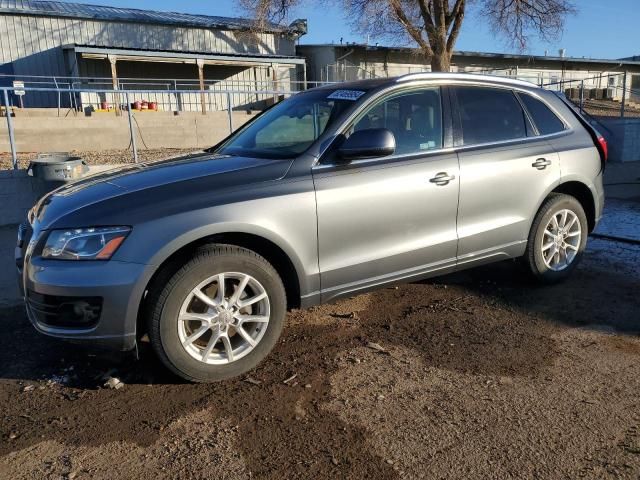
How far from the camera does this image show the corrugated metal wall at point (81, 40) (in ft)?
81.4

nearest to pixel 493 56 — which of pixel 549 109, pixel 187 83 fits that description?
pixel 187 83

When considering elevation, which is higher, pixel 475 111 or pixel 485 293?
pixel 475 111

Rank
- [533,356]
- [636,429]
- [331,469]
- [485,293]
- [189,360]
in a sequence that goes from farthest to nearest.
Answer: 1. [485,293]
2. [533,356]
3. [189,360]
4. [636,429]
5. [331,469]

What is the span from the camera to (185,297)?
10.5 ft

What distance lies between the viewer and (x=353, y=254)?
3.74 m

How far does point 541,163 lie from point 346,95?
5.81 ft

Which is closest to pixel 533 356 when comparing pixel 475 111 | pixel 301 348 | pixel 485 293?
pixel 485 293

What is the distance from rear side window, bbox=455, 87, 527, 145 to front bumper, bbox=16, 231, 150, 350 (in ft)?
8.84

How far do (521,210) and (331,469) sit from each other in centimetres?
286

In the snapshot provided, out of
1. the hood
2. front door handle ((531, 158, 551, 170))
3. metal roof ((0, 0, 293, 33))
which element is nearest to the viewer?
the hood

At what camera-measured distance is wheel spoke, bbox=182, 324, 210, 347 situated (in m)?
3.24

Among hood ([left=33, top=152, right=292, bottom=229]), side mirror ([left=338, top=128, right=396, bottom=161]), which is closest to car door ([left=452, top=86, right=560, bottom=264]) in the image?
side mirror ([left=338, top=128, right=396, bottom=161])

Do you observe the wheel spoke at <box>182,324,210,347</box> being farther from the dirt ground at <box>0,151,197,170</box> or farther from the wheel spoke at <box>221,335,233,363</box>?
the dirt ground at <box>0,151,197,170</box>

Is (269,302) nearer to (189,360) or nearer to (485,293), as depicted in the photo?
(189,360)
